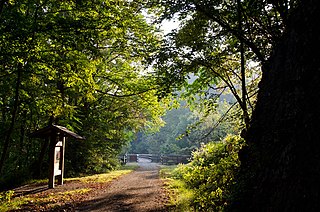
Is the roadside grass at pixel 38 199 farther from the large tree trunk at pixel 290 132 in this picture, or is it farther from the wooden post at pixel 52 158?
the large tree trunk at pixel 290 132

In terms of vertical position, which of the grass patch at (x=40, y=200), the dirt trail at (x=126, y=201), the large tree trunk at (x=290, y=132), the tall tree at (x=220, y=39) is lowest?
the dirt trail at (x=126, y=201)

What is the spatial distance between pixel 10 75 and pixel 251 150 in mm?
8493

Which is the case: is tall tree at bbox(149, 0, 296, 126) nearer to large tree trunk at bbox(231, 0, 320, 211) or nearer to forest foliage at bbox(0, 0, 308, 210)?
forest foliage at bbox(0, 0, 308, 210)

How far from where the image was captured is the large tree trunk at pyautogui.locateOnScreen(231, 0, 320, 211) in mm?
2771

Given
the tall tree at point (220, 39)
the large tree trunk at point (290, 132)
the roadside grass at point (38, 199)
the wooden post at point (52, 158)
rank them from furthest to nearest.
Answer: the wooden post at point (52, 158), the roadside grass at point (38, 199), the tall tree at point (220, 39), the large tree trunk at point (290, 132)

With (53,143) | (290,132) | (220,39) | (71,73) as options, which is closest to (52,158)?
(53,143)

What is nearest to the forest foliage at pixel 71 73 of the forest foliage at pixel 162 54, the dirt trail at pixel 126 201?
the forest foliage at pixel 162 54

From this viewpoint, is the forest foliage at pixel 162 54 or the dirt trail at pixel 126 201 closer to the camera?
the forest foliage at pixel 162 54

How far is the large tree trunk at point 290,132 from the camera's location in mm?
2771

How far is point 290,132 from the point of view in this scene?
3348 millimetres

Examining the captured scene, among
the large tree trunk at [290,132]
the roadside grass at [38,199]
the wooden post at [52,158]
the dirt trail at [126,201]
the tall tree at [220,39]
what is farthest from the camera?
the wooden post at [52,158]

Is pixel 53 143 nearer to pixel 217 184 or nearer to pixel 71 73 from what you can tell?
pixel 71 73

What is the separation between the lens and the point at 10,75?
924cm

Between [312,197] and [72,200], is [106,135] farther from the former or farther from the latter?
[312,197]
